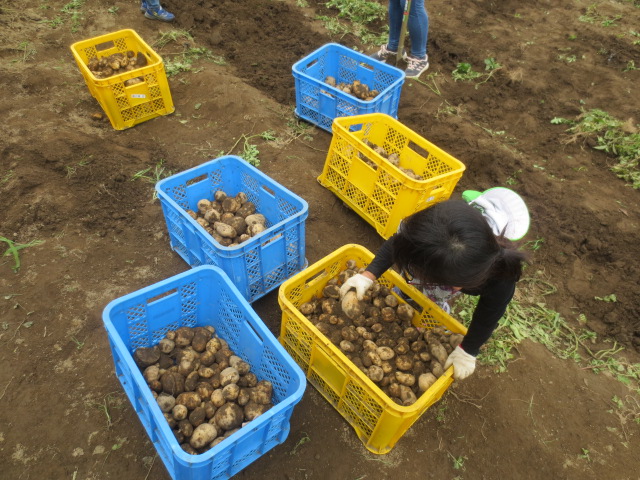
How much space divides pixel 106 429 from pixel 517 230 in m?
2.69

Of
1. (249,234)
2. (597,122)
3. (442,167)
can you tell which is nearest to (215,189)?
(249,234)

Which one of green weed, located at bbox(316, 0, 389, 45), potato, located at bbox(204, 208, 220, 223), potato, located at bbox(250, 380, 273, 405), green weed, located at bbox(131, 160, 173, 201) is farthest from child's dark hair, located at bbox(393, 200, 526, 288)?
green weed, located at bbox(316, 0, 389, 45)

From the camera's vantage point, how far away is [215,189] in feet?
10.6

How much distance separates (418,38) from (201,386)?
4623mm

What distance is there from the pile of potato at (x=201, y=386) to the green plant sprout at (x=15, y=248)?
143cm

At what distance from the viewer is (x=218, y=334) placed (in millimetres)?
2568

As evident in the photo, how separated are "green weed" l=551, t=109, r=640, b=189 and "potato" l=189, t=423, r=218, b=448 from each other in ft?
14.3

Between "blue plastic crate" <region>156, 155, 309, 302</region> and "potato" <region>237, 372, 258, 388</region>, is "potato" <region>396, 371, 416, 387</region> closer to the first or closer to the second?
"potato" <region>237, 372, 258, 388</region>

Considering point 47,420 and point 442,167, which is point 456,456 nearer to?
point 442,167

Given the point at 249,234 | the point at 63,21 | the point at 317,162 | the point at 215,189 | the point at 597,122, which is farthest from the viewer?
the point at 63,21

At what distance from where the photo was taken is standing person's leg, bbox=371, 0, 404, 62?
15.8ft

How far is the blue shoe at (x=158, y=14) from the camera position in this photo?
18.4ft

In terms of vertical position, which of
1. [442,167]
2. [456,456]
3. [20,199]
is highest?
[442,167]

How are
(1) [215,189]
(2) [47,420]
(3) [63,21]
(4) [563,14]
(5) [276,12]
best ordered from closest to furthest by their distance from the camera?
(2) [47,420] → (1) [215,189] → (3) [63,21] → (5) [276,12] → (4) [563,14]
